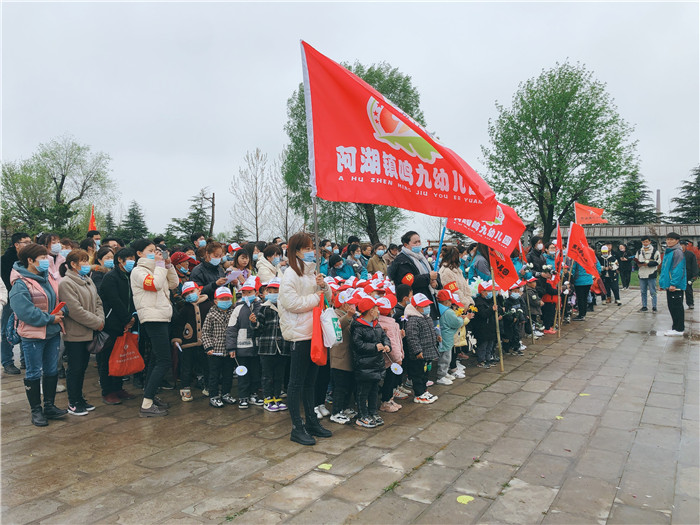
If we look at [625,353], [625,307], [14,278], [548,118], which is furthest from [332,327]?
[548,118]

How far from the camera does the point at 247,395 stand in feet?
20.2

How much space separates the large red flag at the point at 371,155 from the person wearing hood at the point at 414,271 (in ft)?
4.61

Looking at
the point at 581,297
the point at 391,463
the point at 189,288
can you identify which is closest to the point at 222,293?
the point at 189,288

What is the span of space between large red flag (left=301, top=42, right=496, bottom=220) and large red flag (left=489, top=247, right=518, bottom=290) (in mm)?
2583

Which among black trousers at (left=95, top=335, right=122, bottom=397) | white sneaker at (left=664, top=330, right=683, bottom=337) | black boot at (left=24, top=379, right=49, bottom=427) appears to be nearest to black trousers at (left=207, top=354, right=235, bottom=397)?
black trousers at (left=95, top=335, right=122, bottom=397)

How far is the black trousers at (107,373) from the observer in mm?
6086

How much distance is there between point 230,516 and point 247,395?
9.07 feet

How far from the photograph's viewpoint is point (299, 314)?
4.75 metres

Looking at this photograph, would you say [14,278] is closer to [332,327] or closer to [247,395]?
[247,395]

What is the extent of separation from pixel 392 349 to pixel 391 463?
60.8 inches

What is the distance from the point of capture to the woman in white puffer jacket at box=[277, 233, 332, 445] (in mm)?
4680

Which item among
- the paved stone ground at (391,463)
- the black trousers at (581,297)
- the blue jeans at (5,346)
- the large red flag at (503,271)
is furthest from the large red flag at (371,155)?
the black trousers at (581,297)

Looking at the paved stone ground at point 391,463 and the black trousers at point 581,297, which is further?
the black trousers at point 581,297

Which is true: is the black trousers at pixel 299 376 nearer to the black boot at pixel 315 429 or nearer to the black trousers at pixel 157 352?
the black boot at pixel 315 429
